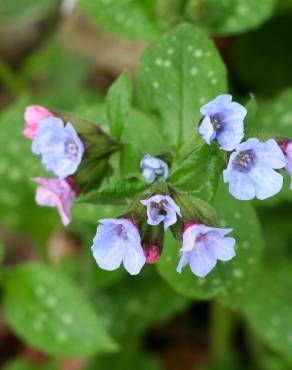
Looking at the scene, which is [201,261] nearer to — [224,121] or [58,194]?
[224,121]

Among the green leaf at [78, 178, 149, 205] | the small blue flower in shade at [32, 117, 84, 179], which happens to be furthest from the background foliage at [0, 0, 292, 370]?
the small blue flower in shade at [32, 117, 84, 179]

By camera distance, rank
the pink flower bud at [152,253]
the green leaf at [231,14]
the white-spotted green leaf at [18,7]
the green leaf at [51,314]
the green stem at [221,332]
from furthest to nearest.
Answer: the white-spotted green leaf at [18,7] → the green stem at [221,332] → the green leaf at [231,14] → the green leaf at [51,314] → the pink flower bud at [152,253]

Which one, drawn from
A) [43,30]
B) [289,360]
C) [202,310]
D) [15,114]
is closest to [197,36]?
[15,114]

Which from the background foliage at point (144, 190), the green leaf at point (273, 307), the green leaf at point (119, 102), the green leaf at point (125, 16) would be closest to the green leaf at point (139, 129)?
→ the background foliage at point (144, 190)

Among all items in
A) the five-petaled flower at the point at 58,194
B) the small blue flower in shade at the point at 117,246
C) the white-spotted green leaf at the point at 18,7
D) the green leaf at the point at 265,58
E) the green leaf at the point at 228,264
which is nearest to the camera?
the small blue flower in shade at the point at 117,246

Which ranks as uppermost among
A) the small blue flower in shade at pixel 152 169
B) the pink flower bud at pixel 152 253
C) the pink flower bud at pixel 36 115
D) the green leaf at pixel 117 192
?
the pink flower bud at pixel 36 115

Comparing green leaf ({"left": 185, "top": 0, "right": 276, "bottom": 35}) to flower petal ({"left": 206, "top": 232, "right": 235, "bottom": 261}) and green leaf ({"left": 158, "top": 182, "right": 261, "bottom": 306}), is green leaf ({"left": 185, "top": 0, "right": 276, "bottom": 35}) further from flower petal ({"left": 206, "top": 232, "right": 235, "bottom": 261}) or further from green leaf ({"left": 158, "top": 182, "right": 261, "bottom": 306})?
flower petal ({"left": 206, "top": 232, "right": 235, "bottom": 261})

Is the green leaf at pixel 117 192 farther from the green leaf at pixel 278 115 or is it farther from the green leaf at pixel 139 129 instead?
the green leaf at pixel 278 115
